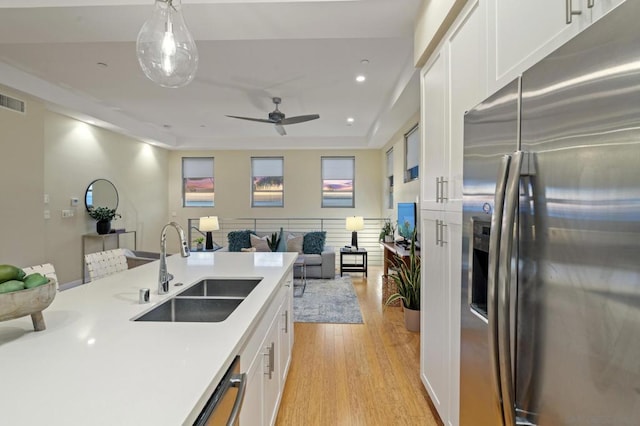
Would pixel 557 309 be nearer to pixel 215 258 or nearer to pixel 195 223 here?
pixel 215 258

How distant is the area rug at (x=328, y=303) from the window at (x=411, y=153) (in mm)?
2078

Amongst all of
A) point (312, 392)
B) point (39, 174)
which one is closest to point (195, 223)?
point (39, 174)

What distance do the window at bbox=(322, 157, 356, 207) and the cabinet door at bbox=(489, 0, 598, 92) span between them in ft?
21.2

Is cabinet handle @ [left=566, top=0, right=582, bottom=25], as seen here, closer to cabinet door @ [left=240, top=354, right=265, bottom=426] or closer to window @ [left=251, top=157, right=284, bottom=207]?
cabinet door @ [left=240, top=354, right=265, bottom=426]

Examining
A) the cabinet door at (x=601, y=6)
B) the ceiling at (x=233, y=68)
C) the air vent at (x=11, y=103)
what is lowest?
the cabinet door at (x=601, y=6)

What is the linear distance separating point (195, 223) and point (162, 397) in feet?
24.4

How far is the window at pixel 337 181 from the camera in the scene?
768cm

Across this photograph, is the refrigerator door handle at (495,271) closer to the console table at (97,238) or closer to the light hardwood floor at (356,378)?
the light hardwood floor at (356,378)

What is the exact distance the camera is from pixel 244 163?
7.68 meters

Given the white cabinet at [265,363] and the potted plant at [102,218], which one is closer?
the white cabinet at [265,363]

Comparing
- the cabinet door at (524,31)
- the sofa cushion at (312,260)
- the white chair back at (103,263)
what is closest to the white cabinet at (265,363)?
the cabinet door at (524,31)

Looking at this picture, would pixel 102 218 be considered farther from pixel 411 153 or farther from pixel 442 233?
pixel 442 233

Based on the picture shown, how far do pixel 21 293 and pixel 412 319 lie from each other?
3185 millimetres

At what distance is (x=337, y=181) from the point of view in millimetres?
7711
